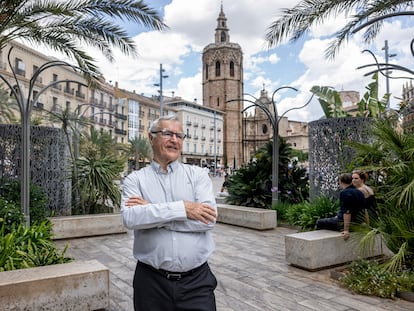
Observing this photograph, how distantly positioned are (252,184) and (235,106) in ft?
238

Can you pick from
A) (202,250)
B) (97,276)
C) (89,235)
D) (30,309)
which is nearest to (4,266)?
(30,309)

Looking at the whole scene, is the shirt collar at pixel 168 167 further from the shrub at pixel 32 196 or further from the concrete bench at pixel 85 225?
the concrete bench at pixel 85 225

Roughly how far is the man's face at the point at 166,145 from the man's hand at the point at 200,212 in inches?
13.1

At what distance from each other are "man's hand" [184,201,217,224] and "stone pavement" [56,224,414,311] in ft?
7.24

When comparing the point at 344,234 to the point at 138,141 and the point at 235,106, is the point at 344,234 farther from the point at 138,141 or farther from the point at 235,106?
the point at 235,106

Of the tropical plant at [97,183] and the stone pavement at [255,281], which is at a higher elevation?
the tropical plant at [97,183]

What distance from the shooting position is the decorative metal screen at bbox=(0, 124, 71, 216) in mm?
7836

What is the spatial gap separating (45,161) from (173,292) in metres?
7.12

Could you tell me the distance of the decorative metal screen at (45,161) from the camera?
7836 millimetres

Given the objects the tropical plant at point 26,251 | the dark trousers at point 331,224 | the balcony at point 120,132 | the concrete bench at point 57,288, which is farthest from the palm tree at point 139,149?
the concrete bench at point 57,288

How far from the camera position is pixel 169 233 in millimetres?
2094

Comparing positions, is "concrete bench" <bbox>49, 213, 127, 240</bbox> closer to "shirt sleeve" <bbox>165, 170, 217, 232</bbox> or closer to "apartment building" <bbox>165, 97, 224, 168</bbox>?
"shirt sleeve" <bbox>165, 170, 217, 232</bbox>

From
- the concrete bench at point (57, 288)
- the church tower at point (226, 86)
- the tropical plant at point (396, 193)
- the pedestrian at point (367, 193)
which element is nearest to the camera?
the concrete bench at point (57, 288)

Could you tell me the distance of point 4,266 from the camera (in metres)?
3.98
